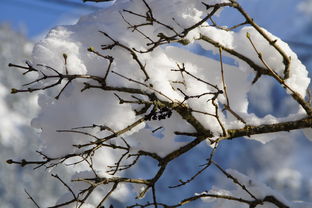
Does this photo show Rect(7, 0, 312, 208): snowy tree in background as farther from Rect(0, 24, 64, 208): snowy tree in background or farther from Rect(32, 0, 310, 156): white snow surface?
Rect(0, 24, 64, 208): snowy tree in background

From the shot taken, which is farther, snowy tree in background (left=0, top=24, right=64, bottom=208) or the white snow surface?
snowy tree in background (left=0, top=24, right=64, bottom=208)

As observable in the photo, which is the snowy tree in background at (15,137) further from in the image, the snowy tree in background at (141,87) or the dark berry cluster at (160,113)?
the dark berry cluster at (160,113)

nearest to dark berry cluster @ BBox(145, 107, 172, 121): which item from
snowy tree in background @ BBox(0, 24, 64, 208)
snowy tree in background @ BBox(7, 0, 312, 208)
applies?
snowy tree in background @ BBox(7, 0, 312, 208)

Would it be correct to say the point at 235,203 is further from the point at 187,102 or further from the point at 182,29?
the point at 182,29

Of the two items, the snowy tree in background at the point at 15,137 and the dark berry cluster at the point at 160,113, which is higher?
the snowy tree in background at the point at 15,137

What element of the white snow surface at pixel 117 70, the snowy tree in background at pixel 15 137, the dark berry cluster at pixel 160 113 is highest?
the snowy tree in background at pixel 15 137

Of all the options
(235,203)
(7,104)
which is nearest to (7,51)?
(7,104)

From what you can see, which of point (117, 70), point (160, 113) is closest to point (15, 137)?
point (117, 70)

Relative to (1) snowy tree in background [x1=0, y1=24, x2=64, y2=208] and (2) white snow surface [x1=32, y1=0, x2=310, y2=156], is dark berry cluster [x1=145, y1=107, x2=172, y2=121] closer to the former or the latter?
(2) white snow surface [x1=32, y1=0, x2=310, y2=156]

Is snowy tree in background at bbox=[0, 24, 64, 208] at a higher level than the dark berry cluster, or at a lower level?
higher

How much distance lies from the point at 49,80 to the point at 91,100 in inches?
6.7

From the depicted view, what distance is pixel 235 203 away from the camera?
207cm

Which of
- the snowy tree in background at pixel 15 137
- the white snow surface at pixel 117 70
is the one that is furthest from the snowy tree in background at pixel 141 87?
the snowy tree in background at pixel 15 137

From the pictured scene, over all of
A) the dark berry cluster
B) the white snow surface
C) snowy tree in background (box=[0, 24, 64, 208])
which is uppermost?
snowy tree in background (box=[0, 24, 64, 208])
